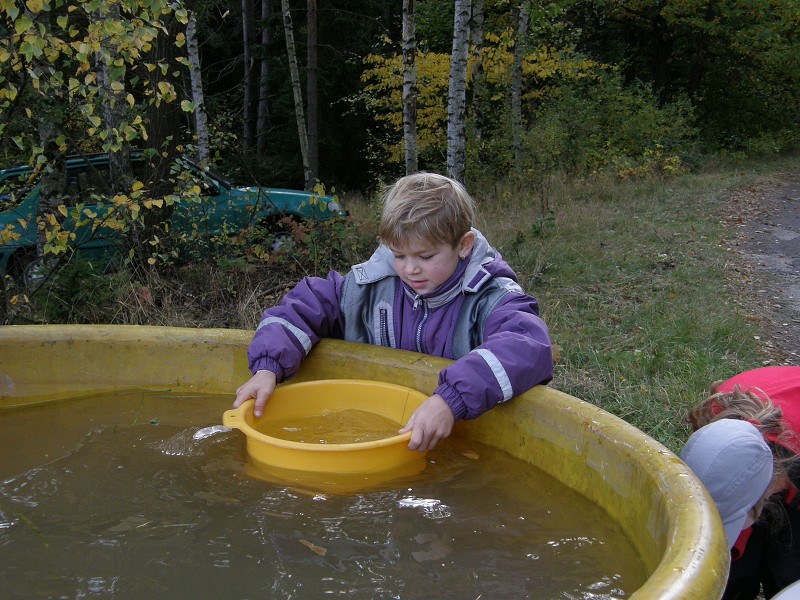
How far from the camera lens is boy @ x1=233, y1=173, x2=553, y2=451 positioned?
6.19ft

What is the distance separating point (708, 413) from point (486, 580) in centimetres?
76

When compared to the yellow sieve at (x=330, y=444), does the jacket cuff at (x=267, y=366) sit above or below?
above

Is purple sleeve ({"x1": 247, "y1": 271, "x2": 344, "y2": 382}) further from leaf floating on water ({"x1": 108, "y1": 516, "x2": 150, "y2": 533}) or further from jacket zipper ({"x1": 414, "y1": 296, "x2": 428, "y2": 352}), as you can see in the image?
leaf floating on water ({"x1": 108, "y1": 516, "x2": 150, "y2": 533})

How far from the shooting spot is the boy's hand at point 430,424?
185 cm

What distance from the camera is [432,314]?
2.31 meters

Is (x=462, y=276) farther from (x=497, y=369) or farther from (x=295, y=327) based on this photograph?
(x=295, y=327)

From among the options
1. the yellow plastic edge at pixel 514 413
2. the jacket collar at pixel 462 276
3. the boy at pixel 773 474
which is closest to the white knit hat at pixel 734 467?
the boy at pixel 773 474

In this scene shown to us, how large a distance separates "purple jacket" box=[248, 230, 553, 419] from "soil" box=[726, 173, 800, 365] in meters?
2.28

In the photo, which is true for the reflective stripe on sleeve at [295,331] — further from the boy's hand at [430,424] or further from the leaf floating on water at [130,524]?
the leaf floating on water at [130,524]

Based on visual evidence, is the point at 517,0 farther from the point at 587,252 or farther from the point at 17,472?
the point at 17,472

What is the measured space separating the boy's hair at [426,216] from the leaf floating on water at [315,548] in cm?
→ 89

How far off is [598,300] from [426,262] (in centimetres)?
290

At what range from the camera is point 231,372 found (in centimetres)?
246

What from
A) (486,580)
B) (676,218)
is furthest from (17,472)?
(676,218)
